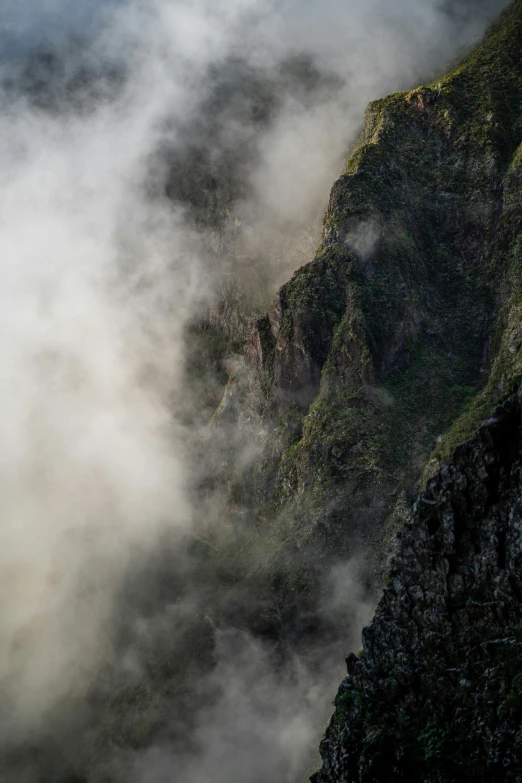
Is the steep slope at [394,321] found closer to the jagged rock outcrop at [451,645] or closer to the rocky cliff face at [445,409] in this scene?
the rocky cliff face at [445,409]

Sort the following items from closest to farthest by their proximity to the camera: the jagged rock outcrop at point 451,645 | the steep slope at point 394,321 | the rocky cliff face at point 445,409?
the jagged rock outcrop at point 451,645
the rocky cliff face at point 445,409
the steep slope at point 394,321

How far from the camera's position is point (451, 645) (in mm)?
42438

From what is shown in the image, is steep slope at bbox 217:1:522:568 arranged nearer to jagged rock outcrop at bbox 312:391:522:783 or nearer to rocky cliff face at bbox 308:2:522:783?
rocky cliff face at bbox 308:2:522:783

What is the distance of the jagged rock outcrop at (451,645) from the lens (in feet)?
128

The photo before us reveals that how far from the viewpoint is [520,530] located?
4000 centimetres

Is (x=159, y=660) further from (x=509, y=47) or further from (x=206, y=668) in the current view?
(x=509, y=47)

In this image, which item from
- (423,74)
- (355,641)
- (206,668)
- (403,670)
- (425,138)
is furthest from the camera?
(423,74)

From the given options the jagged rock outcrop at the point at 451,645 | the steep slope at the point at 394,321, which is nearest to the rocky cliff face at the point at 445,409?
the jagged rock outcrop at the point at 451,645

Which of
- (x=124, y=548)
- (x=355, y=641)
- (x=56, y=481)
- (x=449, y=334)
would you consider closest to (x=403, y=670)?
(x=355, y=641)

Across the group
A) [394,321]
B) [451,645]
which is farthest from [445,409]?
[451,645]

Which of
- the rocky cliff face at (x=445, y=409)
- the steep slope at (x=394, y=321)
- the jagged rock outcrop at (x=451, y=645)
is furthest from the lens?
the steep slope at (x=394, y=321)

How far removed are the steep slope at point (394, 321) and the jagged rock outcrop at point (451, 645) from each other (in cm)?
4984

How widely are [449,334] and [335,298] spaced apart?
728 inches

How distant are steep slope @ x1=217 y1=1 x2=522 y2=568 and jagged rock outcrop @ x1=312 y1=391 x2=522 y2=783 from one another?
4984 centimetres
